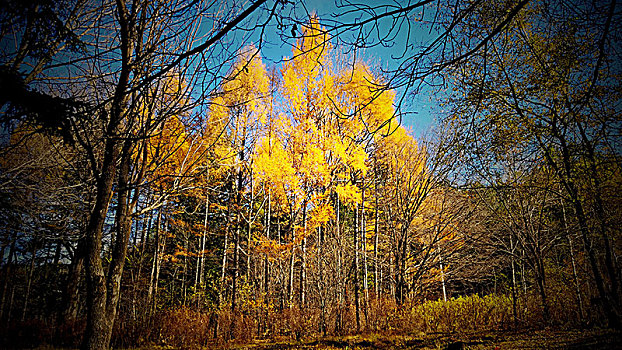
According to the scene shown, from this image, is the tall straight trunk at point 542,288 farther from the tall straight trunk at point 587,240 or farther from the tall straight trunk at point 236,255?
the tall straight trunk at point 236,255

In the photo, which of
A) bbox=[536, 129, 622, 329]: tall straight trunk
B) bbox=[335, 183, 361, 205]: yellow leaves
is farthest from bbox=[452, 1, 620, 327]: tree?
bbox=[335, 183, 361, 205]: yellow leaves

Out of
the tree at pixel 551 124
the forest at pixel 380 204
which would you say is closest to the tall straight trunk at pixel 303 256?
the forest at pixel 380 204

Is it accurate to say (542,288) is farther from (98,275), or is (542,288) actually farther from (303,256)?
(98,275)

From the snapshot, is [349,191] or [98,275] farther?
[349,191]

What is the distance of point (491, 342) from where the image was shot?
233 inches

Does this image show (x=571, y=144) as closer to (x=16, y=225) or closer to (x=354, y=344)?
(x=354, y=344)

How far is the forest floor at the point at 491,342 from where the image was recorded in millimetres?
4886

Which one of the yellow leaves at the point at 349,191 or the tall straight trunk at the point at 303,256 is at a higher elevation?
the yellow leaves at the point at 349,191

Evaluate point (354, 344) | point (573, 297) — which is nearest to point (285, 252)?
point (354, 344)

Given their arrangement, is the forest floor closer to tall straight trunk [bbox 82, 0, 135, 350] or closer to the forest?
the forest

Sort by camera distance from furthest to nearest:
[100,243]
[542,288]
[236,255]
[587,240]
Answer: [236,255] < [542,288] < [587,240] < [100,243]

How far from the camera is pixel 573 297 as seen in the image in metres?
8.34

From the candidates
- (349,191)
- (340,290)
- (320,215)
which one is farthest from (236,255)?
(349,191)

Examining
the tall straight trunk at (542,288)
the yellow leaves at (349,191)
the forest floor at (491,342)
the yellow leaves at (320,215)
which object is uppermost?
the yellow leaves at (349,191)
